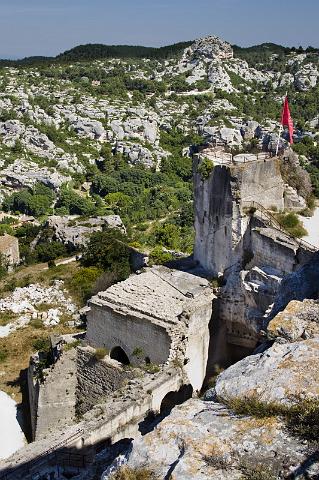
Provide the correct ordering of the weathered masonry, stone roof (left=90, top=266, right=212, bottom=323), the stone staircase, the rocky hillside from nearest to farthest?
1. the weathered masonry
2. stone roof (left=90, top=266, right=212, bottom=323)
3. the stone staircase
4. the rocky hillside

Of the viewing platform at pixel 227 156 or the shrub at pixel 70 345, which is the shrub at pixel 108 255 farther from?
the viewing platform at pixel 227 156

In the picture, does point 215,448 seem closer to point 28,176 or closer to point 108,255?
point 108,255

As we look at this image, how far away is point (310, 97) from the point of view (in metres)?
82.1

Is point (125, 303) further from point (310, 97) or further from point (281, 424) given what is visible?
point (310, 97)

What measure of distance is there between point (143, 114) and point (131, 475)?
83.7m

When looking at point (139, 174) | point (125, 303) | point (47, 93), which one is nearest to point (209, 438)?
point (125, 303)

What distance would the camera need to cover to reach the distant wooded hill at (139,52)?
119562 mm

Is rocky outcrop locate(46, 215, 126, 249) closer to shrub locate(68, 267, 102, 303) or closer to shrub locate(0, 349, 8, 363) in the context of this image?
shrub locate(68, 267, 102, 303)

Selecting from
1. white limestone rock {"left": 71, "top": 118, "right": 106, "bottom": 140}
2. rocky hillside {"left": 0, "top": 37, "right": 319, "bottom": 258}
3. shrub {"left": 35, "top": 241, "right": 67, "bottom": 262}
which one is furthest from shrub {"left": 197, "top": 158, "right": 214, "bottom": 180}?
white limestone rock {"left": 71, "top": 118, "right": 106, "bottom": 140}

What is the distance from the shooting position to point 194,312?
48.7 feet

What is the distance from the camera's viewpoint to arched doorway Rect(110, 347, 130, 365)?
636 inches

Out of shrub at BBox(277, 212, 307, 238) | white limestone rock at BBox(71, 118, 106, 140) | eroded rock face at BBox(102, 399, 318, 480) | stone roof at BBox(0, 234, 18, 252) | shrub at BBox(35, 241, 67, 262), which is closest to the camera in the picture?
eroded rock face at BBox(102, 399, 318, 480)

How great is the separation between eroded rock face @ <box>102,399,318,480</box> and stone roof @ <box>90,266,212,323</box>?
9216mm

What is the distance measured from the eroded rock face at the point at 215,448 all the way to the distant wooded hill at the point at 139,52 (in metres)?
116
